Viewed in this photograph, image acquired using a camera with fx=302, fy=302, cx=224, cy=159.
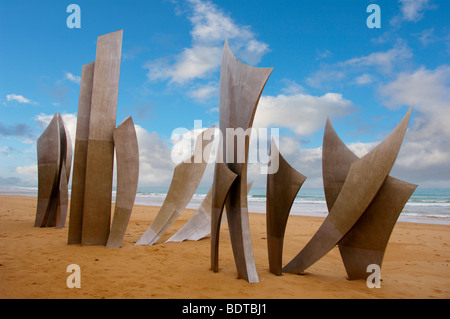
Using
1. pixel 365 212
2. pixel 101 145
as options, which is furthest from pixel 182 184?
pixel 365 212

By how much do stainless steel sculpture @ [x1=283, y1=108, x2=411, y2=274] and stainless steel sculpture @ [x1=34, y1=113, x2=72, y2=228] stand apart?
8068 millimetres

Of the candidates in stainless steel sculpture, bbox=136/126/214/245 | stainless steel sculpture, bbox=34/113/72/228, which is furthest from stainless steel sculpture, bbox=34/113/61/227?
stainless steel sculpture, bbox=136/126/214/245

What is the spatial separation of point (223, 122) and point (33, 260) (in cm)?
448

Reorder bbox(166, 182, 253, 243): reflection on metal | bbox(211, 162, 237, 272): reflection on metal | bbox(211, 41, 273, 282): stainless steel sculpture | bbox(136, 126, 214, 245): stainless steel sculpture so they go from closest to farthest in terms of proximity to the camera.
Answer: bbox(211, 41, 273, 282): stainless steel sculpture → bbox(211, 162, 237, 272): reflection on metal → bbox(136, 126, 214, 245): stainless steel sculpture → bbox(166, 182, 253, 243): reflection on metal

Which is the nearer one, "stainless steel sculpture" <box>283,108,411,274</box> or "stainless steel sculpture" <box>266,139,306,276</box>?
"stainless steel sculpture" <box>283,108,411,274</box>

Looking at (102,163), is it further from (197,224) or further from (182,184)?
(197,224)

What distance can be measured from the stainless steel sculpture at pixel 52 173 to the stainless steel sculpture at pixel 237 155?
6.50m

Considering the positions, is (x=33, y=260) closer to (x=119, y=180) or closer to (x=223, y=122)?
(x=119, y=180)

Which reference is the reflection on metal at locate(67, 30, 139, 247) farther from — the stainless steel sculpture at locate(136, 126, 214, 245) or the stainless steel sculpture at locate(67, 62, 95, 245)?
the stainless steel sculpture at locate(136, 126, 214, 245)

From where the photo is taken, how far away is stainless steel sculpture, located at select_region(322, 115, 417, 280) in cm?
479

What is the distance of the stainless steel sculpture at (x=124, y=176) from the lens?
23.5ft

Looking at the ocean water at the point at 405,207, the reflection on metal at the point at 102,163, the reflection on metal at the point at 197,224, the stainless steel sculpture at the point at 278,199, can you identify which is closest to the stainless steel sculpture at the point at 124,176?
the reflection on metal at the point at 102,163

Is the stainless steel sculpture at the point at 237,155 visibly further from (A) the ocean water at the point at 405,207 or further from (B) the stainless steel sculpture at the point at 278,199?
(A) the ocean water at the point at 405,207
